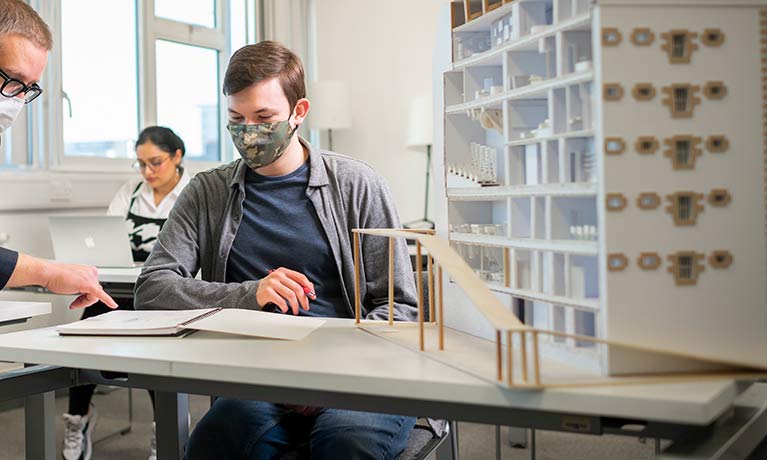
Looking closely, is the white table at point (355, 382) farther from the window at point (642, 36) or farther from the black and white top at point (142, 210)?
the black and white top at point (142, 210)

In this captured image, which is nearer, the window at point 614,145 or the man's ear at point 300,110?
the window at point 614,145

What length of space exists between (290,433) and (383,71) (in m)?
4.52

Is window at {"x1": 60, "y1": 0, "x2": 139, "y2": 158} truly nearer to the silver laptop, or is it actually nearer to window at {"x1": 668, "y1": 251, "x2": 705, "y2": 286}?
the silver laptop

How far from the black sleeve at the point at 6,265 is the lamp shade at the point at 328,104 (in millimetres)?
3899

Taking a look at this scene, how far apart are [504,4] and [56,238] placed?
2340 mm

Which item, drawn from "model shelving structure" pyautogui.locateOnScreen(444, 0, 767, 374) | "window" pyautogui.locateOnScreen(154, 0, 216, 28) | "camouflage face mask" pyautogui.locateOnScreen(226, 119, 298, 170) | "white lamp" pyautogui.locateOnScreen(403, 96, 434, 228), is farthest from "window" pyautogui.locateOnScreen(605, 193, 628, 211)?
"window" pyautogui.locateOnScreen(154, 0, 216, 28)

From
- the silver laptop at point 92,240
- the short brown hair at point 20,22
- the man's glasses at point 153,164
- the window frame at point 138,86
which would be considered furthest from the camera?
the window frame at point 138,86

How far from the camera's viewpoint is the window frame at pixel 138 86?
388 cm

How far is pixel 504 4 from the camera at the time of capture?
119cm

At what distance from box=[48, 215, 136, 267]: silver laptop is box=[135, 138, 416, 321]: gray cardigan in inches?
49.6

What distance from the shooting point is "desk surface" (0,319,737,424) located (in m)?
0.88

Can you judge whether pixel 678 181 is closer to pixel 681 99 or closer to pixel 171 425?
pixel 681 99

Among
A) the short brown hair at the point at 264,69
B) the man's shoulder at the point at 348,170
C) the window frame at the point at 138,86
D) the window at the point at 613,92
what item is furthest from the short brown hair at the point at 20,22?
the window frame at the point at 138,86

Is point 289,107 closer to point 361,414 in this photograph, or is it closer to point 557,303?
point 361,414
